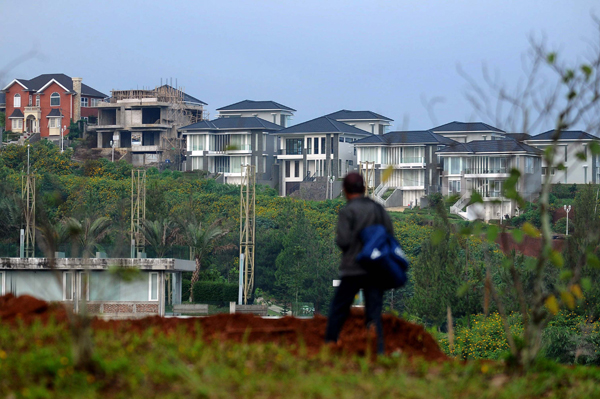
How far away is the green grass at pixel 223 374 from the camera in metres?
4.75

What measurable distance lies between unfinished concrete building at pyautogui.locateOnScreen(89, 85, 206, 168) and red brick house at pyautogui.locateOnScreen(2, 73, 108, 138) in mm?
4653

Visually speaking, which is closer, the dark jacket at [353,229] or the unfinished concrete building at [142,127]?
the dark jacket at [353,229]

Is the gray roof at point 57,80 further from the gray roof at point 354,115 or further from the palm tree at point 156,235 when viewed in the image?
the palm tree at point 156,235

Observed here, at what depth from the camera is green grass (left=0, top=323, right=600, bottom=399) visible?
4.75 meters

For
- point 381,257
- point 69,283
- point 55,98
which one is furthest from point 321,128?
point 381,257

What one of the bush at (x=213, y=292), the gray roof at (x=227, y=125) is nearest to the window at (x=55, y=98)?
the gray roof at (x=227, y=125)

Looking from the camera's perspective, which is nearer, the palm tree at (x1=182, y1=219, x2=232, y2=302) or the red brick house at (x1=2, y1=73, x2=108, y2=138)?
the palm tree at (x1=182, y1=219, x2=232, y2=302)

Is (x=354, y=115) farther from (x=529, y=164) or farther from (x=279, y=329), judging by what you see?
(x=279, y=329)

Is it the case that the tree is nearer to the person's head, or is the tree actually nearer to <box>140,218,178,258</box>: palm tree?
<box>140,218,178,258</box>: palm tree

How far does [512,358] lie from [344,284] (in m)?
1.31

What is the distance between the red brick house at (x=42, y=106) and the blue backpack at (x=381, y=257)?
79564 mm

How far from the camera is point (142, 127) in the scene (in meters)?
78.9

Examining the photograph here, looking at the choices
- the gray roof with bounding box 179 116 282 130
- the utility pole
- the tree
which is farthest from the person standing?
the gray roof with bounding box 179 116 282 130

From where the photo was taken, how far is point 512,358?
607cm
